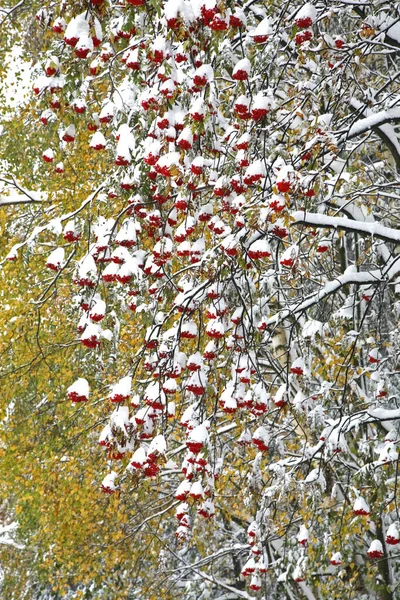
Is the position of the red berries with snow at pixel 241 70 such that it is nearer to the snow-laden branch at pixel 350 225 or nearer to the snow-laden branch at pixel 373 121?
the snow-laden branch at pixel 373 121

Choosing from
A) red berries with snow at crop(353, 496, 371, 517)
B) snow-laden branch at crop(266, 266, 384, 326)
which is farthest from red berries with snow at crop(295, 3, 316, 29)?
red berries with snow at crop(353, 496, 371, 517)

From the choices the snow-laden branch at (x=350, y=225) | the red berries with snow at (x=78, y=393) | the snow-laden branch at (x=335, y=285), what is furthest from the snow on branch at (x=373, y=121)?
the red berries with snow at (x=78, y=393)

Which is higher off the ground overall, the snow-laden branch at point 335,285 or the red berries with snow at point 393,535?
the snow-laden branch at point 335,285

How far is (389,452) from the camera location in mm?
4617

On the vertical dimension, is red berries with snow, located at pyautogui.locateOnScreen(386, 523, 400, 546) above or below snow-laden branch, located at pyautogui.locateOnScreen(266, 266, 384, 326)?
below

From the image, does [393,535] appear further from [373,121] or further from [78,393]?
[373,121]

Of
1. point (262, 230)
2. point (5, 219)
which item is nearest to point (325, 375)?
point (262, 230)

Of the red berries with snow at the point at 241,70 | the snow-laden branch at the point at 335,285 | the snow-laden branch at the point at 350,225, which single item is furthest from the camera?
the snow-laden branch at the point at 335,285

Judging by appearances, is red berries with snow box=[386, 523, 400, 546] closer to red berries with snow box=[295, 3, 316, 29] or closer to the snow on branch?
the snow on branch

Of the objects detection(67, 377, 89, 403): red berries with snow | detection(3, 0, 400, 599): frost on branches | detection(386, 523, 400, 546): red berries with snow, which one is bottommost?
detection(386, 523, 400, 546): red berries with snow

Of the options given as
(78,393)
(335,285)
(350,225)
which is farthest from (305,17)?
(78,393)

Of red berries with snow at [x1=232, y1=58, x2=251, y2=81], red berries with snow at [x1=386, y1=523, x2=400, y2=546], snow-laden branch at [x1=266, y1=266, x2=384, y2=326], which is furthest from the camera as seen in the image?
red berries with snow at [x1=386, y1=523, x2=400, y2=546]

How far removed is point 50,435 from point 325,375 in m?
3.60

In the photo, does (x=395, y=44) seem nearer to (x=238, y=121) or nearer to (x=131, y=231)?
(x=238, y=121)
